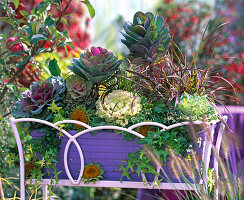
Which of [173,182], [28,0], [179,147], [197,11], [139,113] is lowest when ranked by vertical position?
[173,182]

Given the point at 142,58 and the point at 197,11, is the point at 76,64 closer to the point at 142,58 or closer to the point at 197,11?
the point at 142,58

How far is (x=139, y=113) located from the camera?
1091 mm

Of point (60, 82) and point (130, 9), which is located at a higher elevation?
point (130, 9)

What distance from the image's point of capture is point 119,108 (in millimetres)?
1090

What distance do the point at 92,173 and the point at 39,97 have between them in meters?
0.32

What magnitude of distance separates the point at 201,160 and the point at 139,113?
25 centimetres

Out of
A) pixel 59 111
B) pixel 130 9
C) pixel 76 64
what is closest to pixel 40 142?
pixel 59 111

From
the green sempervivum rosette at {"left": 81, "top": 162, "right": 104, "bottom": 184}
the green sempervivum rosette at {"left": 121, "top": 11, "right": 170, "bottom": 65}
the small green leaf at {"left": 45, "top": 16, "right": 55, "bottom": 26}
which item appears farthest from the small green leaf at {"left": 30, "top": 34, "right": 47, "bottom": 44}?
the green sempervivum rosette at {"left": 81, "top": 162, "right": 104, "bottom": 184}

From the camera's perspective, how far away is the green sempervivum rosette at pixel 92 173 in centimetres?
107

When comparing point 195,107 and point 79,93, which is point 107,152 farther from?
point 195,107

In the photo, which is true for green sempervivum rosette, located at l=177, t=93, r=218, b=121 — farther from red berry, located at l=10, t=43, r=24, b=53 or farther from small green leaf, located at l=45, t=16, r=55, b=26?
red berry, located at l=10, t=43, r=24, b=53

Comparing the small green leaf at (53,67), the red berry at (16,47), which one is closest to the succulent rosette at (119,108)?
the small green leaf at (53,67)

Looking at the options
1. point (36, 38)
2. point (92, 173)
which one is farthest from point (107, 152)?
point (36, 38)

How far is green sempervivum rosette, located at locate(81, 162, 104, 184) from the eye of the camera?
1.07 m
